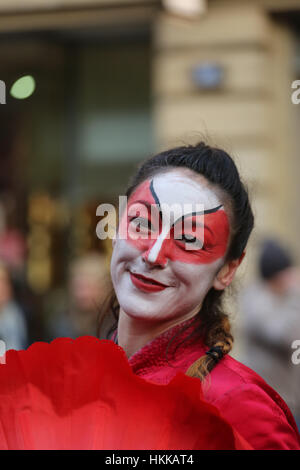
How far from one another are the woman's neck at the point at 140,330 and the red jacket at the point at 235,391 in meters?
0.02

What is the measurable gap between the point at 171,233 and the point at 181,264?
81 mm

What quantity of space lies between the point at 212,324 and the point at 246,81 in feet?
16.4

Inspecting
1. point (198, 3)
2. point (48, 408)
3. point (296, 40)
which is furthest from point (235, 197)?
point (296, 40)

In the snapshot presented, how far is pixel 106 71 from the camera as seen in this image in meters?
7.96

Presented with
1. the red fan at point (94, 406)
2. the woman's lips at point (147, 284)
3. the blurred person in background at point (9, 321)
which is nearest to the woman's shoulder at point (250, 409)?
the red fan at point (94, 406)

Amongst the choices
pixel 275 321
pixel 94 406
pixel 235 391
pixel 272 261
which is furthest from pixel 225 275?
pixel 272 261

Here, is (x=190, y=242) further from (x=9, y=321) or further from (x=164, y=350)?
(x=9, y=321)

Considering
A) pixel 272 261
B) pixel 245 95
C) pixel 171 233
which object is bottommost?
pixel 272 261

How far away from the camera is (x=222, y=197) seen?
7.20 feet

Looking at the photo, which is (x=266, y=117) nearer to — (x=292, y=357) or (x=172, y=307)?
(x=292, y=357)

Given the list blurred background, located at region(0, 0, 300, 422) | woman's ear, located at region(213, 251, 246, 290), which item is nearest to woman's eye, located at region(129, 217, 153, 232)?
woman's ear, located at region(213, 251, 246, 290)

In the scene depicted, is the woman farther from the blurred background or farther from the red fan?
the blurred background

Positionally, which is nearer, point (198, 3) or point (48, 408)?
point (48, 408)

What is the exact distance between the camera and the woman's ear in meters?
2.20
